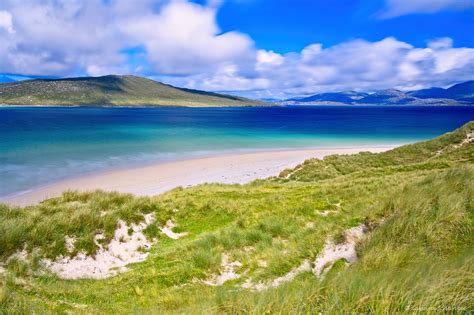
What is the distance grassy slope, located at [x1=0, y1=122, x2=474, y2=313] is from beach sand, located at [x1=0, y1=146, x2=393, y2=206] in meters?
16.3

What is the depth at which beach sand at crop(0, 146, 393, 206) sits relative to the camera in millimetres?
30000

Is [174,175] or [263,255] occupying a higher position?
[263,255]

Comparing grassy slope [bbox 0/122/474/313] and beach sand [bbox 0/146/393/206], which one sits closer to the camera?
grassy slope [bbox 0/122/474/313]

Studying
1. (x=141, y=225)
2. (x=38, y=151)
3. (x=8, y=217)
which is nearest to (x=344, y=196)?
(x=141, y=225)

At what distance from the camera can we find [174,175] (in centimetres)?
3794

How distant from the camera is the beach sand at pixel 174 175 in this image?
30.0m

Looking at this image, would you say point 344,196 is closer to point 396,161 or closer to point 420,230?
point 420,230

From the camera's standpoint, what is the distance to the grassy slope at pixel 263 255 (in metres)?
4.23

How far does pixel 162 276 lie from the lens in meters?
8.66

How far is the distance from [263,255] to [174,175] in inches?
1176

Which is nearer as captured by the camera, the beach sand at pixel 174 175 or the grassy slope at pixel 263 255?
the grassy slope at pixel 263 255

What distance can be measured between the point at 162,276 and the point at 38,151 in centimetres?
5393

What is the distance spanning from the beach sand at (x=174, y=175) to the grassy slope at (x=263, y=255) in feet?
53.4

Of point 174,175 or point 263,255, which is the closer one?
point 263,255
